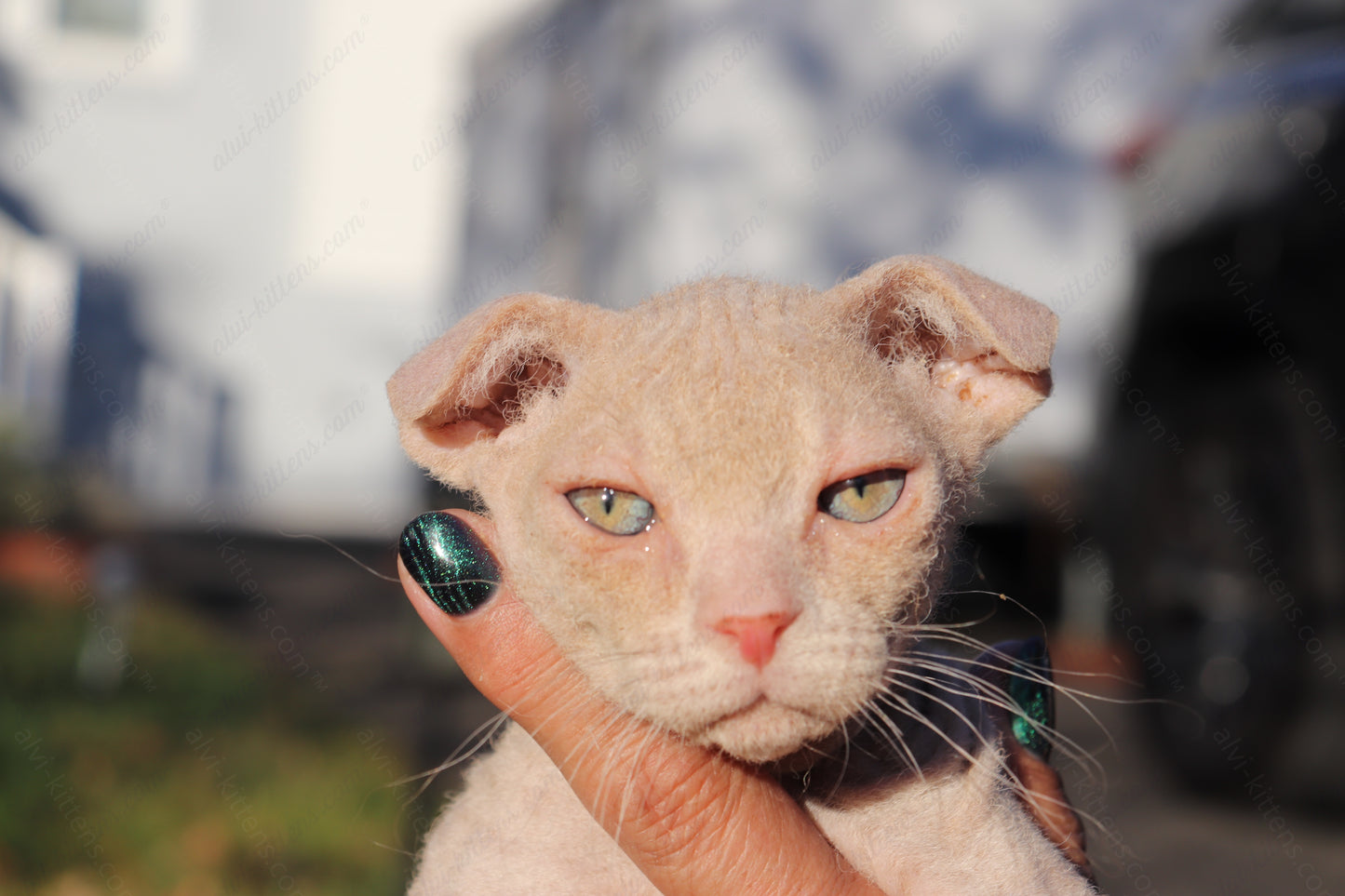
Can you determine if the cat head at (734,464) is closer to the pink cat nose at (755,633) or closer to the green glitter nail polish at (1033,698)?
the pink cat nose at (755,633)

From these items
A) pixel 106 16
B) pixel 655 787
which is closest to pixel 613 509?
pixel 655 787

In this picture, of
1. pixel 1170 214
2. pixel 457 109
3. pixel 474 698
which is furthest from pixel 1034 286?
pixel 457 109

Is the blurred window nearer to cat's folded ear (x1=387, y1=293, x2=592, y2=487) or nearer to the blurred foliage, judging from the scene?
the blurred foliage

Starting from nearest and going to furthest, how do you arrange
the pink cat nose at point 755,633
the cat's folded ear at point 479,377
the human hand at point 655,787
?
the pink cat nose at point 755,633, the human hand at point 655,787, the cat's folded ear at point 479,377

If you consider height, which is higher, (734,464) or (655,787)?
(734,464)

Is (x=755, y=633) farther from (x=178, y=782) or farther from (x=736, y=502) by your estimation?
(x=178, y=782)

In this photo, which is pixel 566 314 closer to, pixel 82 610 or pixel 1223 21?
pixel 1223 21

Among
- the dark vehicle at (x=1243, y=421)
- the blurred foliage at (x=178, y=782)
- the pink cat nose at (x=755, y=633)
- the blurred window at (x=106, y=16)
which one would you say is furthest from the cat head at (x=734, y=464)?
the blurred window at (x=106, y=16)
